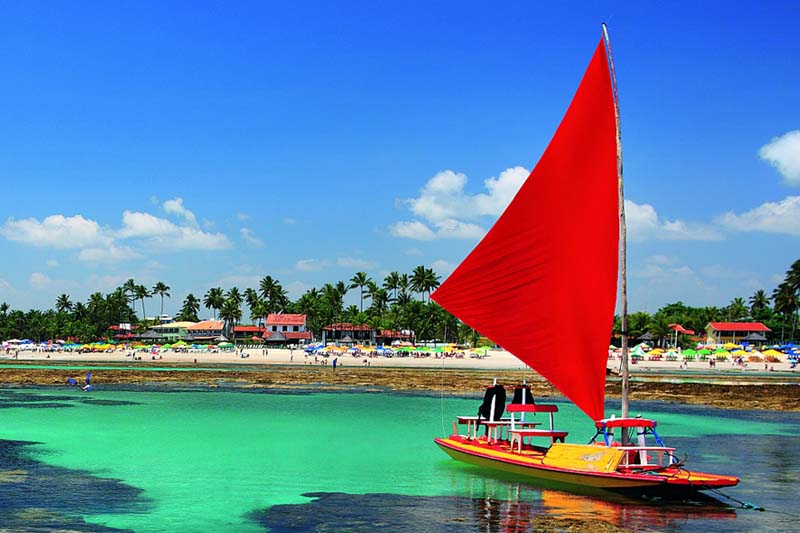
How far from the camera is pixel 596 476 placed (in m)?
19.5

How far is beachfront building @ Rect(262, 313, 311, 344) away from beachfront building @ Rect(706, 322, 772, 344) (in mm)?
76033

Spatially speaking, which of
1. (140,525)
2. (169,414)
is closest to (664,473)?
(140,525)

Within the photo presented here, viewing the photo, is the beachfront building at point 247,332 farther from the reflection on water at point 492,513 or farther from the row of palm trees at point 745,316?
the reflection on water at point 492,513

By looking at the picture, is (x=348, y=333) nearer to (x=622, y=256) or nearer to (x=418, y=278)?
(x=418, y=278)

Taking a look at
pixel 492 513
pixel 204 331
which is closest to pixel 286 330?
pixel 204 331

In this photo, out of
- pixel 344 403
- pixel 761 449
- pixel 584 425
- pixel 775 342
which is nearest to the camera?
pixel 761 449

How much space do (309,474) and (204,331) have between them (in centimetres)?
15257

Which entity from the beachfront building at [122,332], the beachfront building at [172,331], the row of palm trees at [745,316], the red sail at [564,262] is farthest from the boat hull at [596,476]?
the beachfront building at [122,332]

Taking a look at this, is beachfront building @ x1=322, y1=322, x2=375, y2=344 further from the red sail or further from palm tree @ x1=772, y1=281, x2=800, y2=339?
the red sail

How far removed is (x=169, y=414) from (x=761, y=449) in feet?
93.7

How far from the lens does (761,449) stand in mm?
31391

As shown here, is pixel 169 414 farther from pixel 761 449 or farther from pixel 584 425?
pixel 761 449

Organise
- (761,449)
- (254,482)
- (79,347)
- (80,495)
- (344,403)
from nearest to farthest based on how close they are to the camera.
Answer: (80,495)
(254,482)
(761,449)
(344,403)
(79,347)

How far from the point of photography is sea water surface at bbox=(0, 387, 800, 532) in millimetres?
18562
